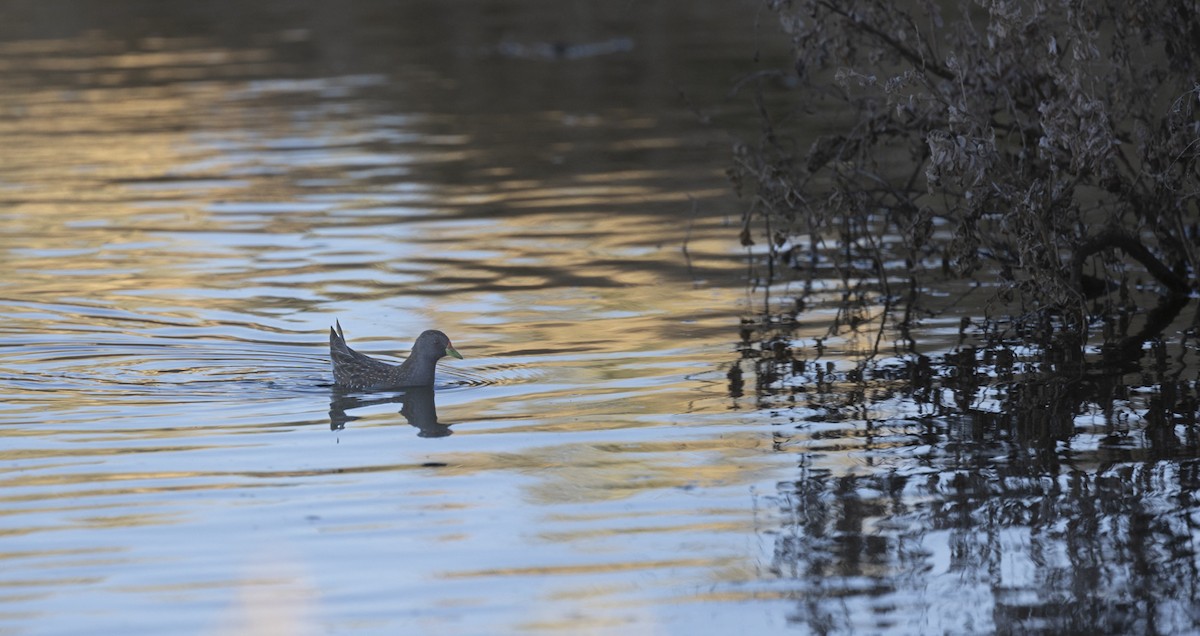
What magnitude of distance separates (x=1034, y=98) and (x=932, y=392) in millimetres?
3259

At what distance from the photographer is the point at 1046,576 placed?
788 centimetres

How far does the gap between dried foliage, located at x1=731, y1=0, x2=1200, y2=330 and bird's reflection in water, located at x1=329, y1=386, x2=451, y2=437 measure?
3.61 m

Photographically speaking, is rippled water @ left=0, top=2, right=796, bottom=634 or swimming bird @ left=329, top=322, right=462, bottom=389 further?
swimming bird @ left=329, top=322, right=462, bottom=389

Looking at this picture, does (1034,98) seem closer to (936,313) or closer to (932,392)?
(936,313)

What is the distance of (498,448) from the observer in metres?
10.2

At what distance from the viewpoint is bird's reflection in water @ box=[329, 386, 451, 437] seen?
35.3 feet

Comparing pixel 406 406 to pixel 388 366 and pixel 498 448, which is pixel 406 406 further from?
pixel 498 448

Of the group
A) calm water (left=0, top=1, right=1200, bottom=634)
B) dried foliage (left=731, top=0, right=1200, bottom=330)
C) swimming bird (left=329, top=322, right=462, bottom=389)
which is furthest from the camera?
dried foliage (left=731, top=0, right=1200, bottom=330)

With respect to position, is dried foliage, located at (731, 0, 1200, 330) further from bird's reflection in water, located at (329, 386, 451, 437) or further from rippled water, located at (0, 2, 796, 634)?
bird's reflection in water, located at (329, 386, 451, 437)

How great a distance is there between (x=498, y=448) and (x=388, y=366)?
66.5 inches

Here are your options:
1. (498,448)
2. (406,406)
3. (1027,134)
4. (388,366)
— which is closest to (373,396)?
(388,366)

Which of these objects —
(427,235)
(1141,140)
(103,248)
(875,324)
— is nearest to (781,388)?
(875,324)

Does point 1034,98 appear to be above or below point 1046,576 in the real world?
above

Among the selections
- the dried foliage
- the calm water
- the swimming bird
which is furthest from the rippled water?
the dried foliage
